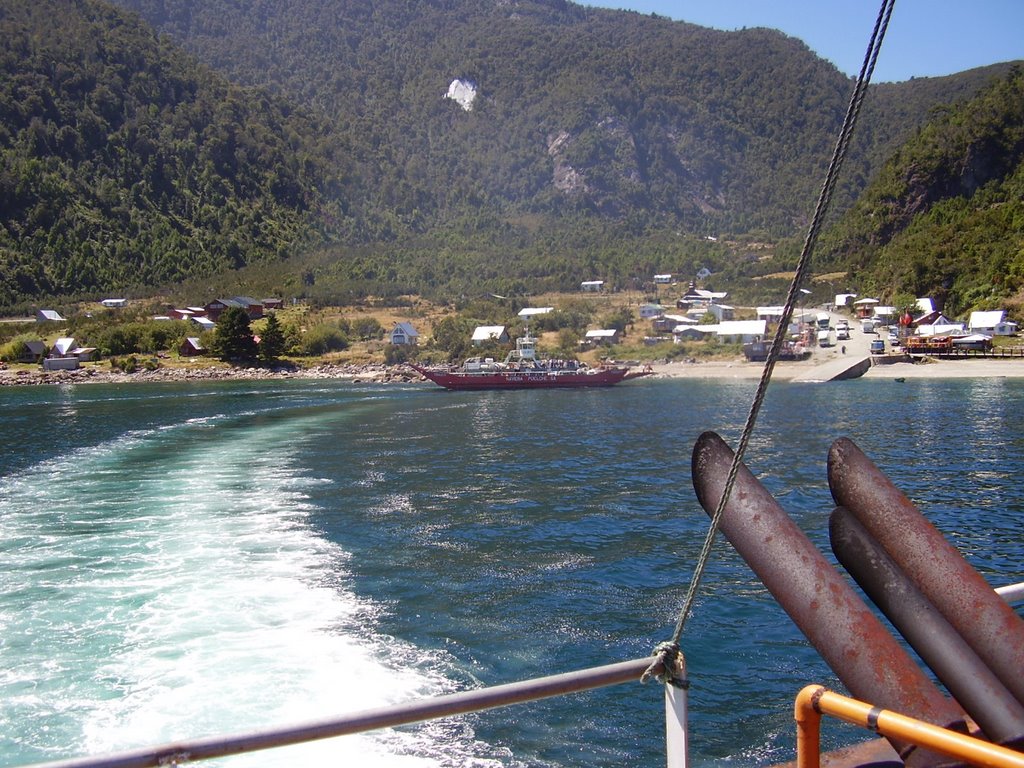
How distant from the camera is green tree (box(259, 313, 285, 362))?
315ft

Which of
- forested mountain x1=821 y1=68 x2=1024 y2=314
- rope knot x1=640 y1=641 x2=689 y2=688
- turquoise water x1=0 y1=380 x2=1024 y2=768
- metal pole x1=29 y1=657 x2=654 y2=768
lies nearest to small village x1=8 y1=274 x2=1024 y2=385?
forested mountain x1=821 y1=68 x2=1024 y2=314

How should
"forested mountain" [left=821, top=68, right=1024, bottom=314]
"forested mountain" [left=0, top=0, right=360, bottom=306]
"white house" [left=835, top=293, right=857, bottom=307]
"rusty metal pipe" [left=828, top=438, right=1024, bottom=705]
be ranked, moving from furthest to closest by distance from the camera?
"forested mountain" [left=0, top=0, right=360, bottom=306] → "white house" [left=835, top=293, right=857, bottom=307] → "forested mountain" [left=821, top=68, right=1024, bottom=314] → "rusty metal pipe" [left=828, top=438, right=1024, bottom=705]

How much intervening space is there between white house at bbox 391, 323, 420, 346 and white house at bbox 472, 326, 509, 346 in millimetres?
7316

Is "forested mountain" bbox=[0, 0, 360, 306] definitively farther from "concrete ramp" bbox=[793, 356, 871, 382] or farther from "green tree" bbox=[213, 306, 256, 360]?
"concrete ramp" bbox=[793, 356, 871, 382]

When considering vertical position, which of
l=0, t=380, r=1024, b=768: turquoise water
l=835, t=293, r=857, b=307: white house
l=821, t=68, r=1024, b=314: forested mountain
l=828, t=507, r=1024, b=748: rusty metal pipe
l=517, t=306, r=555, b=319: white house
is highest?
l=821, t=68, r=1024, b=314: forested mountain

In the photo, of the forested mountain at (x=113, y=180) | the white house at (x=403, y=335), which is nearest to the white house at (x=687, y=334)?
the white house at (x=403, y=335)

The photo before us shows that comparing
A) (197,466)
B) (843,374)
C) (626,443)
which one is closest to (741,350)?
(843,374)

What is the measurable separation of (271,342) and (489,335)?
943 inches

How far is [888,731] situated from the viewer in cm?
273

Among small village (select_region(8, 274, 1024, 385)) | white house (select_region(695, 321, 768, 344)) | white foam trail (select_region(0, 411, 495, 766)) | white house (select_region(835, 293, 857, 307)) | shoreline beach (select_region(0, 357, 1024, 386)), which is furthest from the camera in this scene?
white house (select_region(835, 293, 857, 307))

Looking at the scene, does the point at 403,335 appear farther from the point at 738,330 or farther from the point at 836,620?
the point at 836,620

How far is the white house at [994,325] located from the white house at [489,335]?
47.2 m

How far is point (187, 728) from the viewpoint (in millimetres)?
9602

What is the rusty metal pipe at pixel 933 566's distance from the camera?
362 cm
